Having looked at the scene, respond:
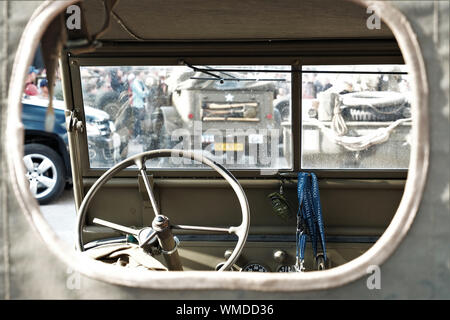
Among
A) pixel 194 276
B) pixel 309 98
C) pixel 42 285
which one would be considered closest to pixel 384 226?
pixel 309 98

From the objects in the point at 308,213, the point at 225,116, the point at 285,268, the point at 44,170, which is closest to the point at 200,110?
the point at 225,116

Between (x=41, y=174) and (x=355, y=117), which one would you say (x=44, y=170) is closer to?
(x=41, y=174)

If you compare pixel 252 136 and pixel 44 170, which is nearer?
pixel 252 136

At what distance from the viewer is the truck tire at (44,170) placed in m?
6.61

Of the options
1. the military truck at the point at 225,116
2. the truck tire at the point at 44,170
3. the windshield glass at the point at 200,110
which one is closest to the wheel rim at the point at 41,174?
the truck tire at the point at 44,170

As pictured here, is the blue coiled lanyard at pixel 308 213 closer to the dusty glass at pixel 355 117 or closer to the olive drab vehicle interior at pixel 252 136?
the olive drab vehicle interior at pixel 252 136

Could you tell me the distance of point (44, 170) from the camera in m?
6.61

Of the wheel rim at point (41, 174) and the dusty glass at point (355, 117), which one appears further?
the wheel rim at point (41, 174)

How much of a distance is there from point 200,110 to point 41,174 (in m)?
4.25

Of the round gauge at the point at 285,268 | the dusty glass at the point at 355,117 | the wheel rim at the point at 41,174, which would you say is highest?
the dusty glass at the point at 355,117

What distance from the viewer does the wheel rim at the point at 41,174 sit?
6.60 meters

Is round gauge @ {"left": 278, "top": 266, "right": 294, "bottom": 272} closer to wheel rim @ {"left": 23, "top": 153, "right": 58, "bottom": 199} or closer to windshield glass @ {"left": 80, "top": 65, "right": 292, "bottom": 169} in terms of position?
windshield glass @ {"left": 80, "top": 65, "right": 292, "bottom": 169}

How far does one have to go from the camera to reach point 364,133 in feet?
9.68

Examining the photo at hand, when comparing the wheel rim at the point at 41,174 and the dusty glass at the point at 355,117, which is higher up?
the dusty glass at the point at 355,117
